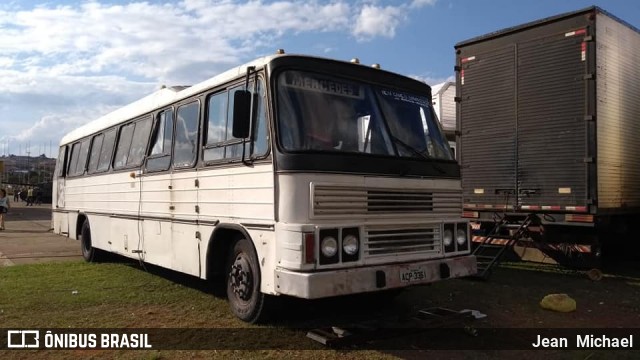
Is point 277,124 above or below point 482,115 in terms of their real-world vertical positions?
below

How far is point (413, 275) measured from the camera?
5.30m

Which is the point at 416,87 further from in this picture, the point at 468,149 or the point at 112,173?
the point at 112,173

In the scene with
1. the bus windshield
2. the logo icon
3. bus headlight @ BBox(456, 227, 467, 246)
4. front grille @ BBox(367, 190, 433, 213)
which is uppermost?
the bus windshield

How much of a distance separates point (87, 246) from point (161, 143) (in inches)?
169

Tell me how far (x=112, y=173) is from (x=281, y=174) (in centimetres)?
532

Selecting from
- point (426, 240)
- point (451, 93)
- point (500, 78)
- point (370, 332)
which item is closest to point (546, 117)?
point (500, 78)

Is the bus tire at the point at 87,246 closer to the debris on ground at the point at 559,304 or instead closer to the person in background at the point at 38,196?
the debris on ground at the point at 559,304

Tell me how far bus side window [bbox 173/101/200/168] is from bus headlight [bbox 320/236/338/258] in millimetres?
2474

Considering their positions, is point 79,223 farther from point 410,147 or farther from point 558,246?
point 558,246

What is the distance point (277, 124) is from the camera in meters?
5.11

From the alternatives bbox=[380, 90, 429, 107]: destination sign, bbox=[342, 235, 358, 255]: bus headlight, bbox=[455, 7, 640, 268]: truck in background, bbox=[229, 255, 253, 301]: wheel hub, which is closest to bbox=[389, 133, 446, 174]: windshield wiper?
bbox=[380, 90, 429, 107]: destination sign

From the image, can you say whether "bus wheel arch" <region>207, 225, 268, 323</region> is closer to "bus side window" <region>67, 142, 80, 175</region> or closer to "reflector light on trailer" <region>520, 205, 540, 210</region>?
"reflector light on trailer" <region>520, 205, 540, 210</region>

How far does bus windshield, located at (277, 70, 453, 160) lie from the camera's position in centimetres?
517

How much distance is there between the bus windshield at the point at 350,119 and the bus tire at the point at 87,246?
6.82m
